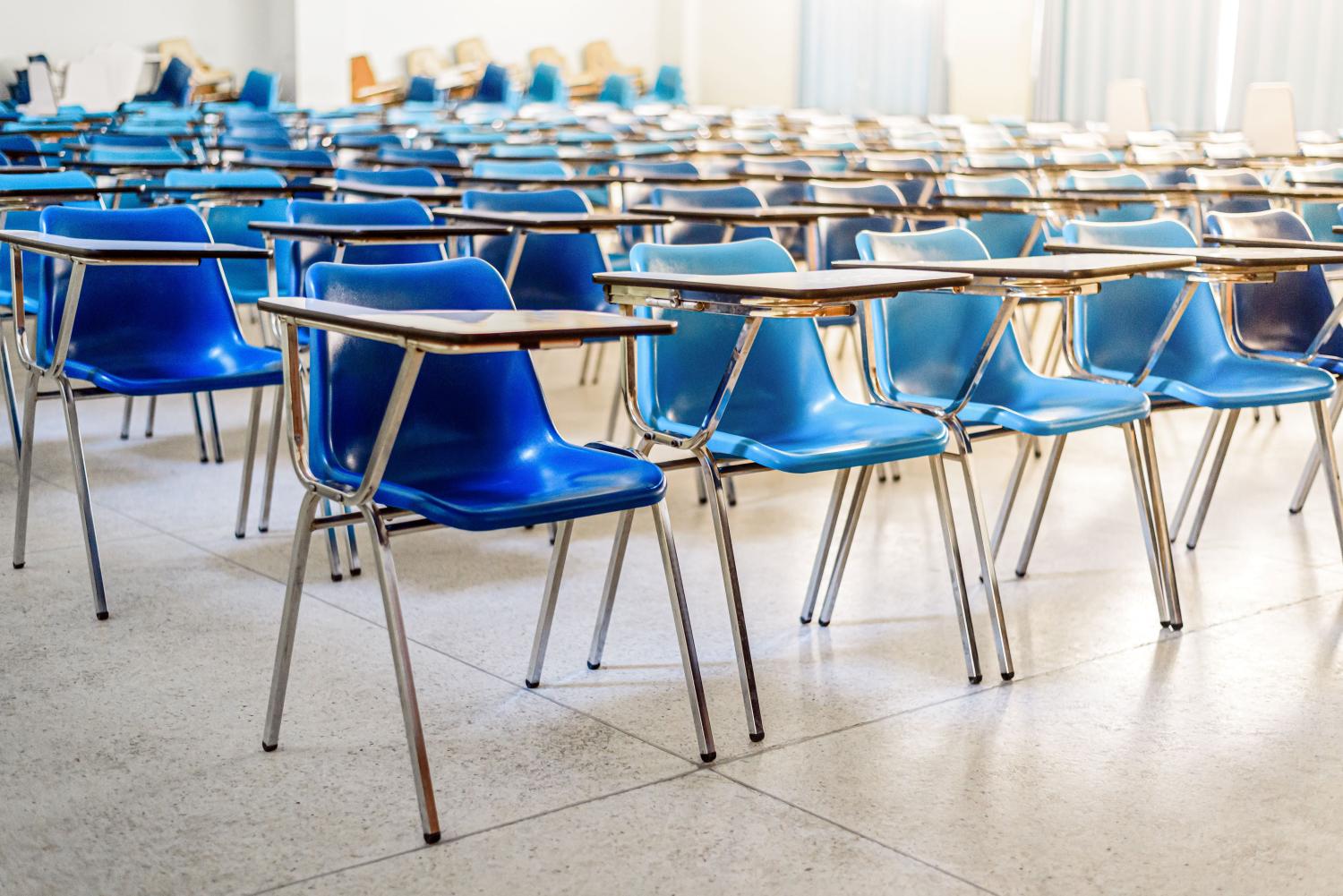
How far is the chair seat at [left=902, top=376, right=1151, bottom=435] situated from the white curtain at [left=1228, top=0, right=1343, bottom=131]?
12705 mm

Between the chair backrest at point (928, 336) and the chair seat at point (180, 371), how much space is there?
1344 mm

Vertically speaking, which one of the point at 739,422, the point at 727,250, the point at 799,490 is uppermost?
the point at 727,250

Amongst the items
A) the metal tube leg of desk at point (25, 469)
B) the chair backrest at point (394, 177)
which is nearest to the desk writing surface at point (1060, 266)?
the metal tube leg of desk at point (25, 469)

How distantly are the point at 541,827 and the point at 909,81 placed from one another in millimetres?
18032

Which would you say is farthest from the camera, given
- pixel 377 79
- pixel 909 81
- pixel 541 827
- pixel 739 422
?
pixel 909 81

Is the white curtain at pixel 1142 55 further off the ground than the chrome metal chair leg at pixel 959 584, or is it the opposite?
the white curtain at pixel 1142 55

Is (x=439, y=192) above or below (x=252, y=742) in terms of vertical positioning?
above

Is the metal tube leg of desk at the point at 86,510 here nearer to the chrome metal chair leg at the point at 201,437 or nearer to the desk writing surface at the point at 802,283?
the desk writing surface at the point at 802,283

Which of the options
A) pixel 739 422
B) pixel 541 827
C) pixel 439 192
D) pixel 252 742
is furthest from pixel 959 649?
pixel 439 192

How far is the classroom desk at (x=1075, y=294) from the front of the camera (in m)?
2.85

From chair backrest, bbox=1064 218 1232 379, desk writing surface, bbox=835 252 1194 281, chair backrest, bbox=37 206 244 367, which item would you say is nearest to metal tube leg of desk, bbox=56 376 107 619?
chair backrest, bbox=37 206 244 367

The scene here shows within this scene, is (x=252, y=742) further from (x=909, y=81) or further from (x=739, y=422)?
(x=909, y=81)

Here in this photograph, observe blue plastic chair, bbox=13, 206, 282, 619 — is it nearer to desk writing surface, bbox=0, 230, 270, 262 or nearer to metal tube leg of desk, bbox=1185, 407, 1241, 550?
desk writing surface, bbox=0, 230, 270, 262

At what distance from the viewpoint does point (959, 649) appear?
3041 millimetres
